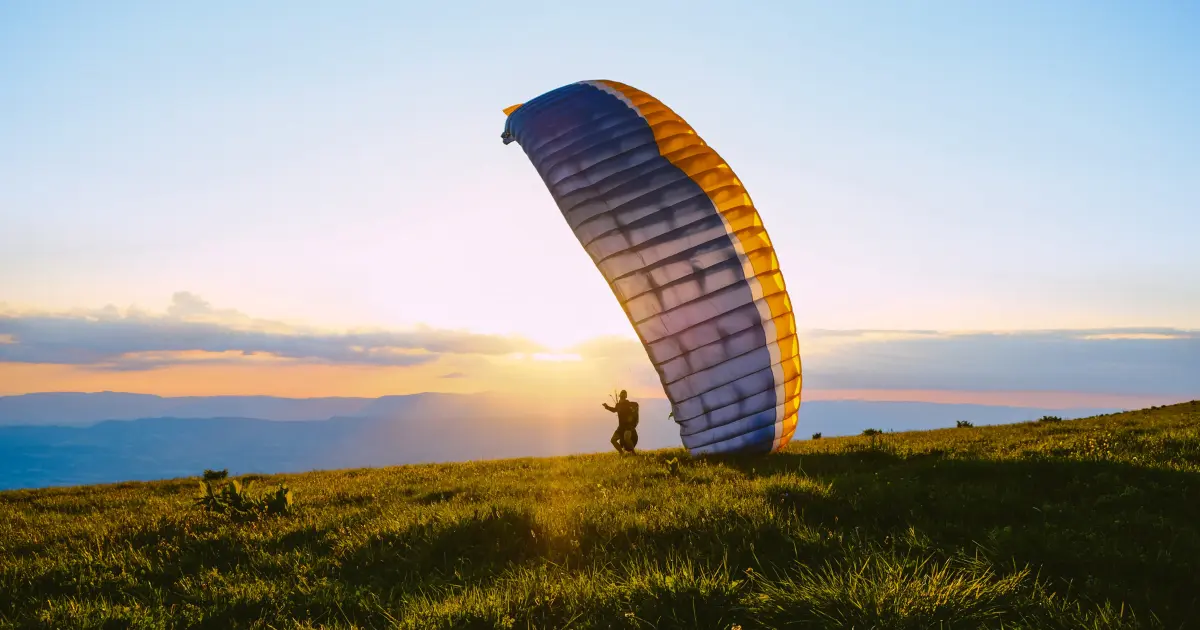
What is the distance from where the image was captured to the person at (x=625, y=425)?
19.3 meters

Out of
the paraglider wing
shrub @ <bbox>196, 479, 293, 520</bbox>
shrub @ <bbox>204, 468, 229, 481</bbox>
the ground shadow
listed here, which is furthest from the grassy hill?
shrub @ <bbox>204, 468, 229, 481</bbox>

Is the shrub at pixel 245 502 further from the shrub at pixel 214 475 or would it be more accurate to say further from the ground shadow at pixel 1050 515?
the ground shadow at pixel 1050 515

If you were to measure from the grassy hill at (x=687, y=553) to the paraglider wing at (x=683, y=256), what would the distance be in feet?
A: 4.51

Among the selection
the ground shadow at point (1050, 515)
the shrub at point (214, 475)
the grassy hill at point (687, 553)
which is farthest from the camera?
the shrub at point (214, 475)

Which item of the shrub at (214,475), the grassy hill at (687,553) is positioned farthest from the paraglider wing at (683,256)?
the shrub at (214,475)

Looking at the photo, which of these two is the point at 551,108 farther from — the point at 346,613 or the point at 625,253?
the point at 346,613

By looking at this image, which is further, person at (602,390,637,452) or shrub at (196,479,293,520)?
person at (602,390,637,452)

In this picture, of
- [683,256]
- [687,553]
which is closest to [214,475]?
[683,256]

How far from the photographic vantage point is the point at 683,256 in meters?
12.2

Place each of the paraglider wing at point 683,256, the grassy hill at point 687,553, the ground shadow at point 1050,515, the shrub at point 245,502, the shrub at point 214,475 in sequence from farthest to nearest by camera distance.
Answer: the shrub at point 214,475 < the paraglider wing at point 683,256 < the shrub at point 245,502 < the ground shadow at point 1050,515 < the grassy hill at point 687,553

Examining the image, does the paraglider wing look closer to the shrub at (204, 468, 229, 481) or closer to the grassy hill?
the grassy hill

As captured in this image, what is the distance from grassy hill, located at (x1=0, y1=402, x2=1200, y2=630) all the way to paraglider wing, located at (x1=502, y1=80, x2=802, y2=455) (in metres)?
A: 1.37

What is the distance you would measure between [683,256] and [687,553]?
236 inches

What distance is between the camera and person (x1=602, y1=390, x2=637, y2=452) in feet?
63.4
